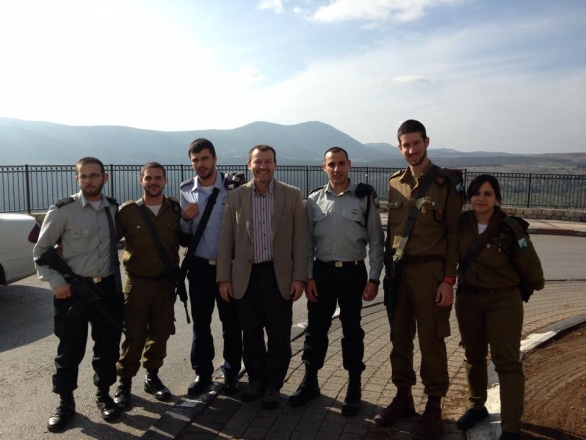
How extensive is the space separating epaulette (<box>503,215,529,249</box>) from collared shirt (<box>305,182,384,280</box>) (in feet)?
3.02

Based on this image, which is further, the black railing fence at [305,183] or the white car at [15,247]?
the black railing fence at [305,183]

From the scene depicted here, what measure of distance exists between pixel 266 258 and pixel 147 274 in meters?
0.98

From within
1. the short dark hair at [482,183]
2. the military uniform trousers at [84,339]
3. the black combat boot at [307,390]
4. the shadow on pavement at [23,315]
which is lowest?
the shadow on pavement at [23,315]

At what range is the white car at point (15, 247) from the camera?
7348 mm

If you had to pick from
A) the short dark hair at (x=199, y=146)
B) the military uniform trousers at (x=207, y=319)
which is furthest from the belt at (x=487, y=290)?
the short dark hair at (x=199, y=146)

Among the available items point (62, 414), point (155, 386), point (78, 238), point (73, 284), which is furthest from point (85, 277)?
point (155, 386)

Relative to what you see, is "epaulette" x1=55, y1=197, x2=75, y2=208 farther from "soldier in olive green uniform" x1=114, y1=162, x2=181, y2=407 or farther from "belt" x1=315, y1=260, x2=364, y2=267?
"belt" x1=315, y1=260, x2=364, y2=267

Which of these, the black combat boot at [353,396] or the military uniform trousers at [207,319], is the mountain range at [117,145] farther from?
the black combat boot at [353,396]

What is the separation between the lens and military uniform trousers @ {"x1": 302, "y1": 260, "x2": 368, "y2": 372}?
13.4 feet

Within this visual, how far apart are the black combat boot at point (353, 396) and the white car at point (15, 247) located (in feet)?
16.7

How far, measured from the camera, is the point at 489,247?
3566 mm

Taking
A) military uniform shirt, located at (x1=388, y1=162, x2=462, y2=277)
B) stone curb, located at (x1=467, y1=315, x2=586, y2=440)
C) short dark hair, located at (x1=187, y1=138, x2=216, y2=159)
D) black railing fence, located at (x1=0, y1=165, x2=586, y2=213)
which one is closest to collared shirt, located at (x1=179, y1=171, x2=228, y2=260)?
short dark hair, located at (x1=187, y1=138, x2=216, y2=159)

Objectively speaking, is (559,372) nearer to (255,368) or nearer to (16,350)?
(255,368)

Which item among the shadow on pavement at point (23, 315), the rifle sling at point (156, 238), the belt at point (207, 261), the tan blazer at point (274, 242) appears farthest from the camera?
the shadow on pavement at point (23, 315)
